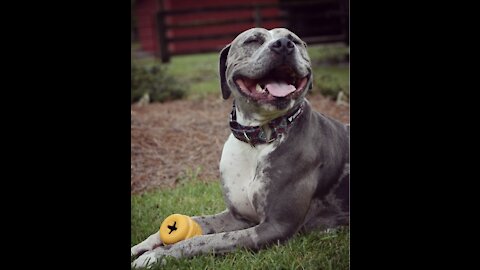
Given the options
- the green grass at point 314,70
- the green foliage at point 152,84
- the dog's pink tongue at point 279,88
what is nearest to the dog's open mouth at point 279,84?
the dog's pink tongue at point 279,88

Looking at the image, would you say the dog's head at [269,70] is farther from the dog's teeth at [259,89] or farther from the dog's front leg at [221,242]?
the dog's front leg at [221,242]

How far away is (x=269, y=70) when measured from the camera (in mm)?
2648

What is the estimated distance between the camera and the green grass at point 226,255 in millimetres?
2547

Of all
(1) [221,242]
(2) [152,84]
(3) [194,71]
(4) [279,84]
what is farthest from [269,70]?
(2) [152,84]

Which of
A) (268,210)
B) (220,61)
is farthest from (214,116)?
(268,210)

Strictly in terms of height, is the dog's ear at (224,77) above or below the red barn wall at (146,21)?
below

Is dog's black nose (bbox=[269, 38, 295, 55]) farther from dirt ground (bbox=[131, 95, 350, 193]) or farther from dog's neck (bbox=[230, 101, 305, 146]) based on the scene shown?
dirt ground (bbox=[131, 95, 350, 193])

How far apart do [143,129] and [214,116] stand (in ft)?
2.37

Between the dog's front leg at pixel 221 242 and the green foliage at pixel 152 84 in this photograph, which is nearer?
the dog's front leg at pixel 221 242

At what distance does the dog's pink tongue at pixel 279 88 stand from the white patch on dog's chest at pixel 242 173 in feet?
0.99

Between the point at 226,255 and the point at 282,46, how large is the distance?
0.97 meters

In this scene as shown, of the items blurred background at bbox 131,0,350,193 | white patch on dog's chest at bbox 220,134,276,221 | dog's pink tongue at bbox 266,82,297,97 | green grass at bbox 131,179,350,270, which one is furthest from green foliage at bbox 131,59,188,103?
dog's pink tongue at bbox 266,82,297,97
